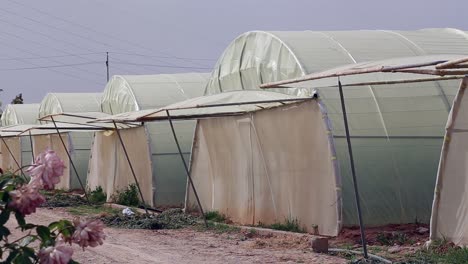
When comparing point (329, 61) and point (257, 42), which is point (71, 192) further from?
point (329, 61)

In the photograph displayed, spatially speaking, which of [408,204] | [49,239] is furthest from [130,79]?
[49,239]

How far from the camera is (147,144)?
21.9m

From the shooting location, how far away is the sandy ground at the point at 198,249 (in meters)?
11.8

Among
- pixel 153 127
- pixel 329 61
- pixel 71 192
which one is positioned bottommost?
pixel 71 192

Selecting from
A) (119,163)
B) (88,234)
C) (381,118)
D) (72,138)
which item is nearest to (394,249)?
(381,118)

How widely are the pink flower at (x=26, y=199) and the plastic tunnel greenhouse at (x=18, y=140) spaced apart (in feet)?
107

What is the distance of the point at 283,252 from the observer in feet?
40.2

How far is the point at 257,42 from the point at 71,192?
551 inches

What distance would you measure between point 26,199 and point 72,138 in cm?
2669

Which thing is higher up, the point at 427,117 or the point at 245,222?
the point at 427,117

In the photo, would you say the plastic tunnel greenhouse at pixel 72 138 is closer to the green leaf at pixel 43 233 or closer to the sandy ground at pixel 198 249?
the sandy ground at pixel 198 249

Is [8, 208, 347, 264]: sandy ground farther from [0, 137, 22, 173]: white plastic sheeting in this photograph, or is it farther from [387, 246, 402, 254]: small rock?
[0, 137, 22, 173]: white plastic sheeting

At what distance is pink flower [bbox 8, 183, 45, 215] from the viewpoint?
3518 millimetres

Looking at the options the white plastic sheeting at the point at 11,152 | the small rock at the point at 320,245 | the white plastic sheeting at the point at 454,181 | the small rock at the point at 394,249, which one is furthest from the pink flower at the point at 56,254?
the white plastic sheeting at the point at 11,152
